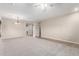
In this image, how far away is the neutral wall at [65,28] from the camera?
439cm

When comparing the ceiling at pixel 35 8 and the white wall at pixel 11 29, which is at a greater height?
the ceiling at pixel 35 8

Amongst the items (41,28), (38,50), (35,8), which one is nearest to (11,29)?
(41,28)

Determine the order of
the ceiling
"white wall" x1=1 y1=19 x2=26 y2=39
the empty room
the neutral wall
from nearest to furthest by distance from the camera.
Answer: the ceiling, the empty room, the neutral wall, "white wall" x1=1 y1=19 x2=26 y2=39

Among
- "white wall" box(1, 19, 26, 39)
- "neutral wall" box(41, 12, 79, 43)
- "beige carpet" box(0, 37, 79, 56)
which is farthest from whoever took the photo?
"white wall" box(1, 19, 26, 39)

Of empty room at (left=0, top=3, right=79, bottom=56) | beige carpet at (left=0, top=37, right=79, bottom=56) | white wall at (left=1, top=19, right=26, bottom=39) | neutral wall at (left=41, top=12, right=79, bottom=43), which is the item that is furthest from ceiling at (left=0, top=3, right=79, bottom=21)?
white wall at (left=1, top=19, right=26, bottom=39)

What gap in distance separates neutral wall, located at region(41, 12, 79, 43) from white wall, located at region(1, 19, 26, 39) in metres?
3.05

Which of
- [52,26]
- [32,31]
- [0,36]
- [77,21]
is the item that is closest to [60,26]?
[52,26]

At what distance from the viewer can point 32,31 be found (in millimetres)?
8078

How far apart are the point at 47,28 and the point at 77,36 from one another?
3.05m

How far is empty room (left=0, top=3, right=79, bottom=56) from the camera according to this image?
3412 mm

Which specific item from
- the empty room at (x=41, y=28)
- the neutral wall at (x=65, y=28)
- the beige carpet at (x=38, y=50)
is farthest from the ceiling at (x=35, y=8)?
the beige carpet at (x=38, y=50)

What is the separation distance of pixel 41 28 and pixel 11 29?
3.07 metres

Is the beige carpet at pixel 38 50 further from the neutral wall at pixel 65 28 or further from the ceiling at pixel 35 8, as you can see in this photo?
the ceiling at pixel 35 8

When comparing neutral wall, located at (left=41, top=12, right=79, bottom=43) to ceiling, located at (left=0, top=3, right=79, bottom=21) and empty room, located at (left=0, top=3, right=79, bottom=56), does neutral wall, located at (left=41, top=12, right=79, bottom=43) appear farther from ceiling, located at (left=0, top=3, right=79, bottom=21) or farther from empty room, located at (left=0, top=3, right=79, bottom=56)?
ceiling, located at (left=0, top=3, right=79, bottom=21)
